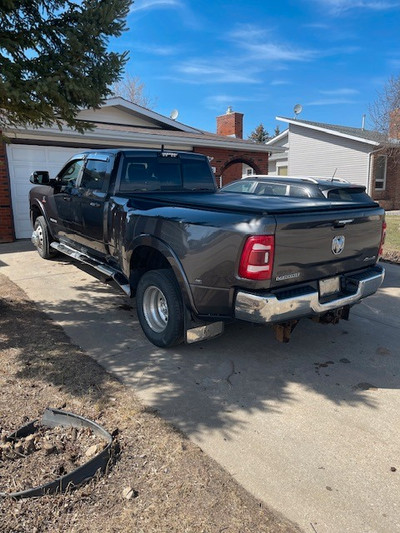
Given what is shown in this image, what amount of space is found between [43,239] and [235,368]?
5.50 m

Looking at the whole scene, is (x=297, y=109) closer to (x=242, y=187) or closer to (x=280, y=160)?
(x=280, y=160)

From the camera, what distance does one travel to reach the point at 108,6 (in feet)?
13.4

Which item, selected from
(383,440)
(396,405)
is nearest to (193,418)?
(383,440)

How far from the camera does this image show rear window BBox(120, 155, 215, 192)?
203 inches

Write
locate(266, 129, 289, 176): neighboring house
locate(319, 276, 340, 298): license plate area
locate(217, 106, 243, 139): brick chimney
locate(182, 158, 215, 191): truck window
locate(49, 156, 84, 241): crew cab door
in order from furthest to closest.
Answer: locate(266, 129, 289, 176): neighboring house < locate(217, 106, 243, 139): brick chimney < locate(49, 156, 84, 241): crew cab door < locate(182, 158, 215, 191): truck window < locate(319, 276, 340, 298): license plate area

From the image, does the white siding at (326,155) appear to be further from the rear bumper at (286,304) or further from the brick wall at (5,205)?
the rear bumper at (286,304)

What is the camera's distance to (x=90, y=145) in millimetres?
11406

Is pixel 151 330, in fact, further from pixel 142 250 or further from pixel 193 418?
pixel 193 418

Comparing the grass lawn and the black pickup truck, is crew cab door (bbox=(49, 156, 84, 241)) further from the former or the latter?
the grass lawn

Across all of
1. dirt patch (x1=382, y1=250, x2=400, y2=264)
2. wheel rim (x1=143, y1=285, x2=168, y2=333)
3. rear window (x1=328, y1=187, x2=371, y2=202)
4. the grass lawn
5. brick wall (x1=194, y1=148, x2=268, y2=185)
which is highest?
brick wall (x1=194, y1=148, x2=268, y2=185)

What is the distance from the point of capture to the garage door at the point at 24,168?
33.8 ft

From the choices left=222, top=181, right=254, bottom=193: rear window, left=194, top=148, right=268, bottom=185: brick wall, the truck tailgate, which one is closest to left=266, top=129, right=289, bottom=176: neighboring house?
left=194, top=148, right=268, bottom=185: brick wall

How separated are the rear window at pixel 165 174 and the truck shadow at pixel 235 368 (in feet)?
5.54

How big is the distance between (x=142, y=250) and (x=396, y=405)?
8.91ft
